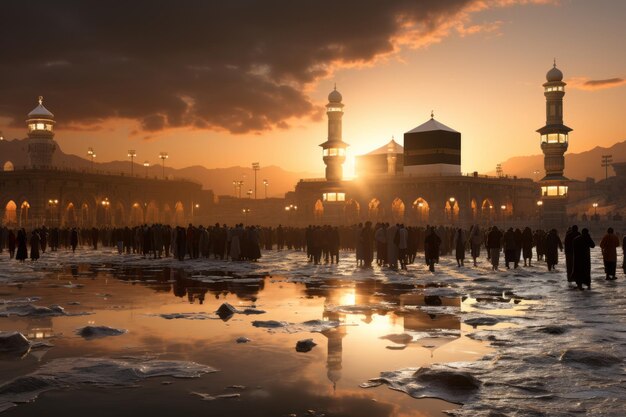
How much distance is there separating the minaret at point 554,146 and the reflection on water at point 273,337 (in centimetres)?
4770

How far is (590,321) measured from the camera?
29.5ft

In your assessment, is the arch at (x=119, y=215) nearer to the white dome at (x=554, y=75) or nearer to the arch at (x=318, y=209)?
the arch at (x=318, y=209)

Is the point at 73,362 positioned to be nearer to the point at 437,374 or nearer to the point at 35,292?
the point at 437,374

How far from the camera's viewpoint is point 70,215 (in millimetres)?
59406

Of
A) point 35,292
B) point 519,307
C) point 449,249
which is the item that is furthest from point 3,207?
point 519,307

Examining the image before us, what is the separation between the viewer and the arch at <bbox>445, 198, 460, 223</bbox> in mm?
55094

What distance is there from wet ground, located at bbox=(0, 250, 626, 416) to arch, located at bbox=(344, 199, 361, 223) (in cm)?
4915

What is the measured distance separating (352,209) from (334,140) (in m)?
7.67

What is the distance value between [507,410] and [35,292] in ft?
35.5

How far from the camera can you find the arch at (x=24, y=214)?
51694 mm

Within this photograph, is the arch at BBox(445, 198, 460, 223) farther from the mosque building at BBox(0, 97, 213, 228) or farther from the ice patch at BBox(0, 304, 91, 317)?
the ice patch at BBox(0, 304, 91, 317)

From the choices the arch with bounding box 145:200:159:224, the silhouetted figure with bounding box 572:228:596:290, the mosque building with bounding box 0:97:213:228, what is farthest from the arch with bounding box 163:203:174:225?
the silhouetted figure with bounding box 572:228:596:290

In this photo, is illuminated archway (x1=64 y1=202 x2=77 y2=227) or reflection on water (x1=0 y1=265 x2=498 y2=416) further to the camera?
illuminated archway (x1=64 y1=202 x2=77 y2=227)

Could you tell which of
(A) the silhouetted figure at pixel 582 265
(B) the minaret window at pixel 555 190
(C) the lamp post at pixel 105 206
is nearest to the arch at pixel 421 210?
(B) the minaret window at pixel 555 190
